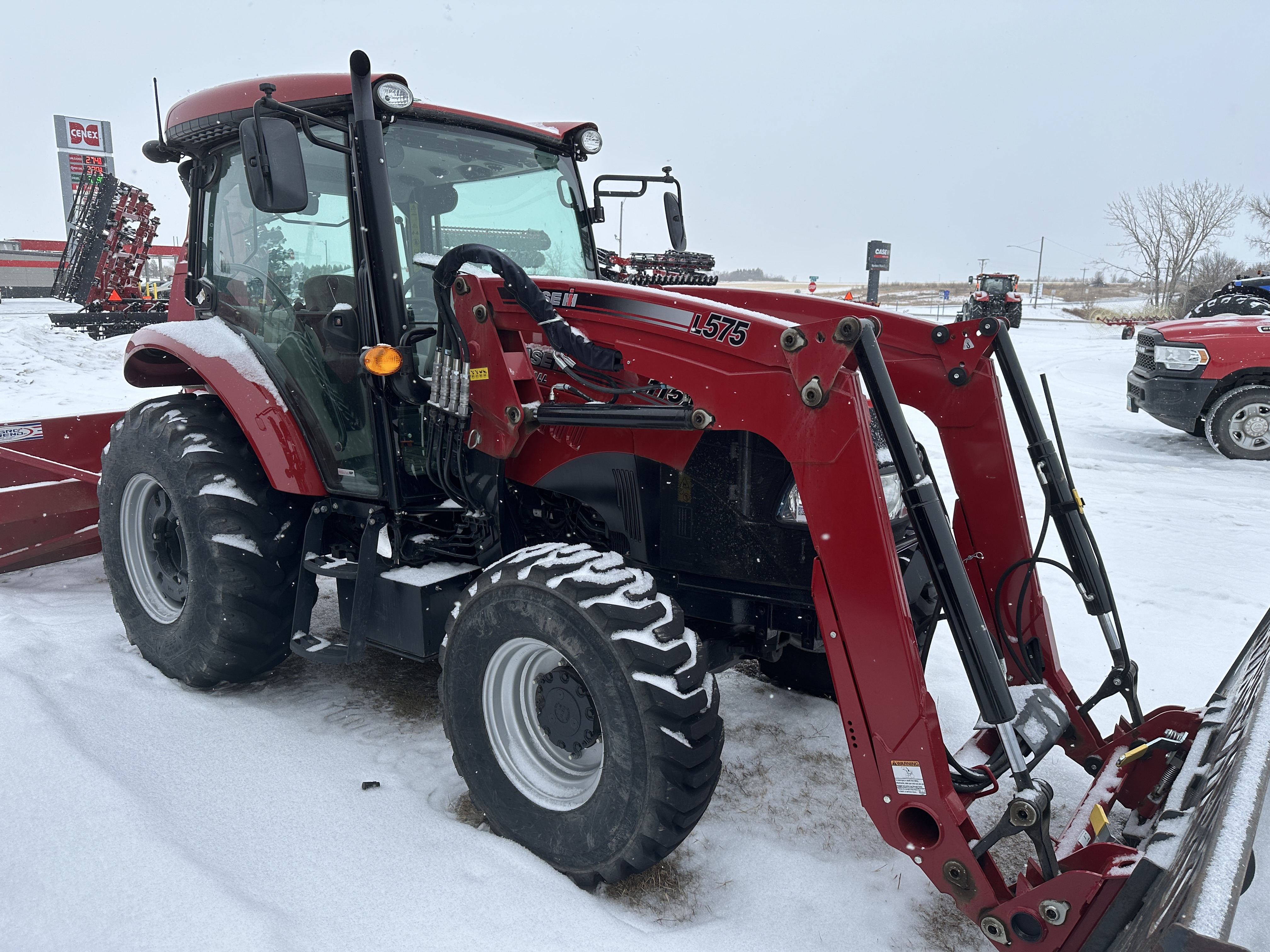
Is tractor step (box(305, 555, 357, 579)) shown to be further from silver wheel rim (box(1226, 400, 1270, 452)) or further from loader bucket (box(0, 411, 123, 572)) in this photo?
silver wheel rim (box(1226, 400, 1270, 452))

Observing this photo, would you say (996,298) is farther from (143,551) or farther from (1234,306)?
(143,551)

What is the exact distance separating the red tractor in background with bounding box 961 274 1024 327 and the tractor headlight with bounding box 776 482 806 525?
22.7 metres

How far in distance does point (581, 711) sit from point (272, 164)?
1818 mm

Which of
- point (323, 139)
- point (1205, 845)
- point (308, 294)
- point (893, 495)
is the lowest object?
point (1205, 845)

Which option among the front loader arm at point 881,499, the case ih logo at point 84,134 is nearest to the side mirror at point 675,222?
the front loader arm at point 881,499

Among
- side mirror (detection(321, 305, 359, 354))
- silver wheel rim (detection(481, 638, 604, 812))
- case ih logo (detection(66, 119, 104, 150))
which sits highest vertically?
case ih logo (detection(66, 119, 104, 150))

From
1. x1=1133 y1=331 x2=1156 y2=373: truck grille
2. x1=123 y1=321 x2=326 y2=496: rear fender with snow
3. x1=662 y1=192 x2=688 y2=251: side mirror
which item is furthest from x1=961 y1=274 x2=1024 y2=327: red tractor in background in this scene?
x1=123 y1=321 x2=326 y2=496: rear fender with snow

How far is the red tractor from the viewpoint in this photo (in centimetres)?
206

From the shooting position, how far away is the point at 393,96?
2.82m

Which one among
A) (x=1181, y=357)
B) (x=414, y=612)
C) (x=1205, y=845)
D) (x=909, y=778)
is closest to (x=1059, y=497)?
(x=909, y=778)

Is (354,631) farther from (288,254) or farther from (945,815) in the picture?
(945,815)

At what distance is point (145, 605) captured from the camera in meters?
3.77

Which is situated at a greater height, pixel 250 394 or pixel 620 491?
pixel 250 394

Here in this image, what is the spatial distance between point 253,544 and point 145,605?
88 centimetres
